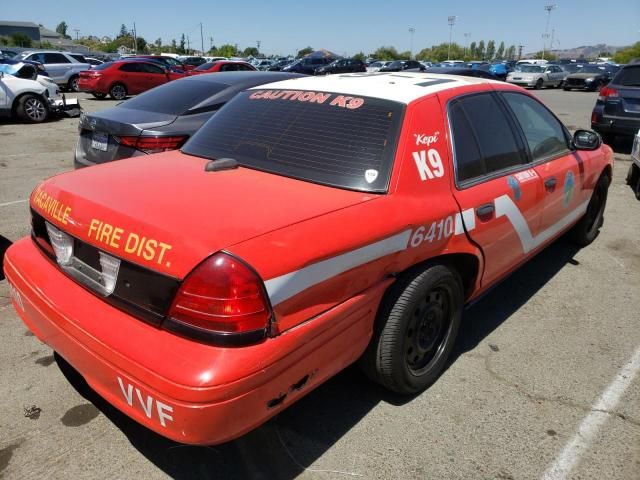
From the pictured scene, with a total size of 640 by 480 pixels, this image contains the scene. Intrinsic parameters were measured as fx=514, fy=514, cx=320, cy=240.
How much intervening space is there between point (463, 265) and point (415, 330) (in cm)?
57

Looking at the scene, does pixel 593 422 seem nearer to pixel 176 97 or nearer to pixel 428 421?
pixel 428 421

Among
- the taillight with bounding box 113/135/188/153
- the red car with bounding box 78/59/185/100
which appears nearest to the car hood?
the taillight with bounding box 113/135/188/153

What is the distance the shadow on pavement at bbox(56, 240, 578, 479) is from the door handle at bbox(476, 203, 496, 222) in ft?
3.01

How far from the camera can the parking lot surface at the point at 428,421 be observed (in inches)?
91.1

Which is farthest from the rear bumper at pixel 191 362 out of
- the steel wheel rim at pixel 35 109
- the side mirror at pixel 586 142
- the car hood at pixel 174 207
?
the steel wheel rim at pixel 35 109

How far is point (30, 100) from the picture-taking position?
1245 cm

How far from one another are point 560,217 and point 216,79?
4.16 metres

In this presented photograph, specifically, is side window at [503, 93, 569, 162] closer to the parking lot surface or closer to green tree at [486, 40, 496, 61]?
the parking lot surface

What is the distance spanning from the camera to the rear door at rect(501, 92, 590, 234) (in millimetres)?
3549

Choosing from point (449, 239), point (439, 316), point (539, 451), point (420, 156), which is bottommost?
point (539, 451)

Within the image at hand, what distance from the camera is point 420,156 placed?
2594mm

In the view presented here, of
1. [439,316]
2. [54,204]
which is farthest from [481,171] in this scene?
[54,204]

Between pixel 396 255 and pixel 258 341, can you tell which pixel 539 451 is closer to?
pixel 396 255

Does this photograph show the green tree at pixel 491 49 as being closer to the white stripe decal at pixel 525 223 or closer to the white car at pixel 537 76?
the white car at pixel 537 76
